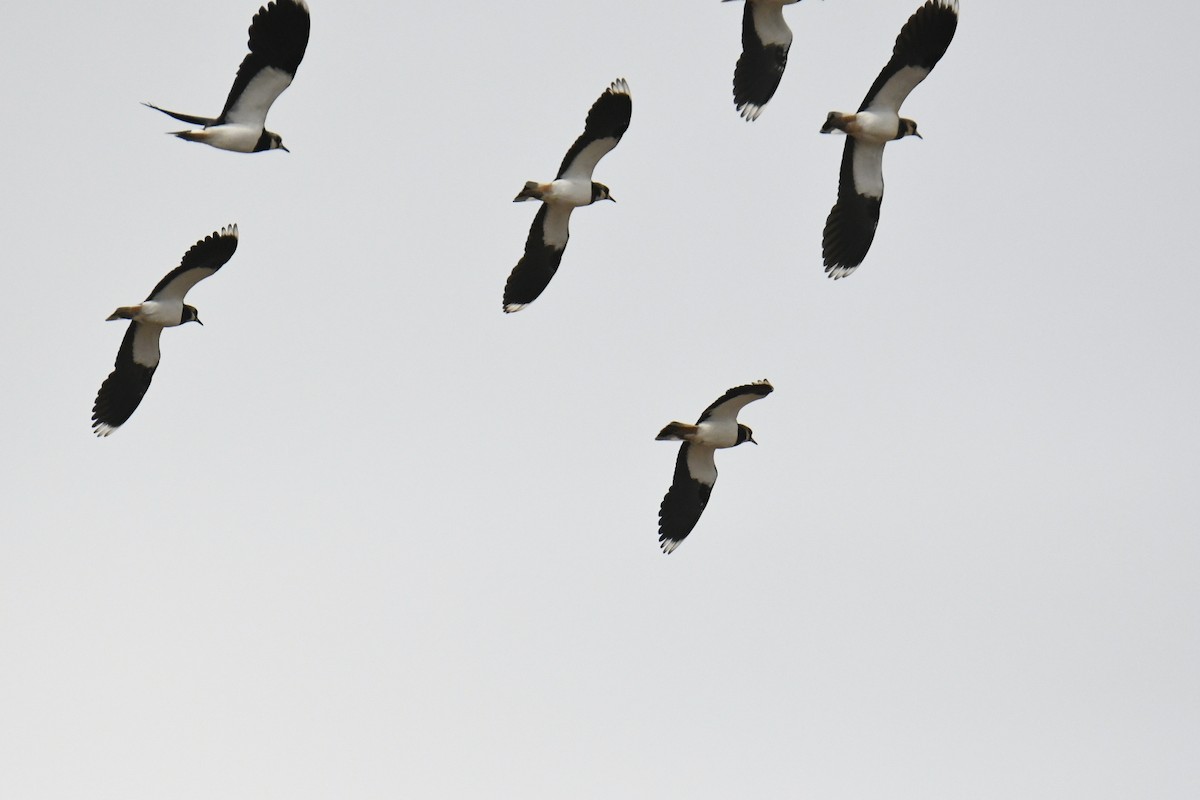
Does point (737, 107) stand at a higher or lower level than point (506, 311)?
higher

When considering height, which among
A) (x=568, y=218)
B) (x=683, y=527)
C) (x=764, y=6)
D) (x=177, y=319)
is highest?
(x=764, y=6)

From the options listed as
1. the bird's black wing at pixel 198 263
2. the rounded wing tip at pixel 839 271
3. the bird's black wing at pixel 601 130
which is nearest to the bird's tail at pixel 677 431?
the rounded wing tip at pixel 839 271

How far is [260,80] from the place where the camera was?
34.1 metres

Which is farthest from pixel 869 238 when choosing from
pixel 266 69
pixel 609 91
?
pixel 266 69

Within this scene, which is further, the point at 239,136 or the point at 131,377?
the point at 131,377

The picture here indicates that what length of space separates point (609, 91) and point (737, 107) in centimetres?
196

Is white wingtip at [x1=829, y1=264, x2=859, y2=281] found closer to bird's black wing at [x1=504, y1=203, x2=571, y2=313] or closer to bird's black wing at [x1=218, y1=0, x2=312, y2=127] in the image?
bird's black wing at [x1=504, y1=203, x2=571, y2=313]

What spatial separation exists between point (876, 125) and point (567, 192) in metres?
4.68

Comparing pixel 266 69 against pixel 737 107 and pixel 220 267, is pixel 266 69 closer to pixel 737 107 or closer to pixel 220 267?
pixel 220 267

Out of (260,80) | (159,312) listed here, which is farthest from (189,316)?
(260,80)

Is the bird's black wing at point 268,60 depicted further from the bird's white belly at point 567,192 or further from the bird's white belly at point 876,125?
the bird's white belly at point 876,125

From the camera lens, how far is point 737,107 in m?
37.2

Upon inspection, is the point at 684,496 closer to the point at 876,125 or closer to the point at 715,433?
the point at 715,433

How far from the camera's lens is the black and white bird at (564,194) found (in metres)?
36.8
